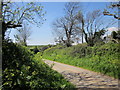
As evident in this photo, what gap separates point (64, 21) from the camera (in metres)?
21.1

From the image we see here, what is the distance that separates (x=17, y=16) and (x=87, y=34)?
1312 centimetres

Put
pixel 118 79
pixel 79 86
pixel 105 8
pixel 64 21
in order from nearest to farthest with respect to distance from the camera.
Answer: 1. pixel 79 86
2. pixel 118 79
3. pixel 105 8
4. pixel 64 21

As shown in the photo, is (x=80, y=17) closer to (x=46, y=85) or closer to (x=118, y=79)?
(x=118, y=79)

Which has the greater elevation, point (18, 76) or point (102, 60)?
point (18, 76)

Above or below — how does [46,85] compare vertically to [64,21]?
below

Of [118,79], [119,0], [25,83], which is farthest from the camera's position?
[119,0]

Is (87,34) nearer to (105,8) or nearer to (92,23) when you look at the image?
(92,23)

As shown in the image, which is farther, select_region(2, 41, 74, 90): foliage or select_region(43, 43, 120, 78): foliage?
select_region(43, 43, 120, 78): foliage

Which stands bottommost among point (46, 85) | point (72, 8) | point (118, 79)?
point (118, 79)

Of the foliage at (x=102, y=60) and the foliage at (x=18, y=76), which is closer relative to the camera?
the foliage at (x=18, y=76)

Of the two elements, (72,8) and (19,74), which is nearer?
(19,74)

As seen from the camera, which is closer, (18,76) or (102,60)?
(18,76)

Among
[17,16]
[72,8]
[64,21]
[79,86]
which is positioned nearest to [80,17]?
[72,8]

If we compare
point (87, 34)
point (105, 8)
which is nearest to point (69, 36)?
point (87, 34)
